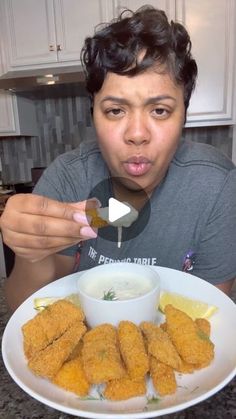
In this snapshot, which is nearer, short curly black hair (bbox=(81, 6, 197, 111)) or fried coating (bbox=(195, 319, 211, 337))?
fried coating (bbox=(195, 319, 211, 337))

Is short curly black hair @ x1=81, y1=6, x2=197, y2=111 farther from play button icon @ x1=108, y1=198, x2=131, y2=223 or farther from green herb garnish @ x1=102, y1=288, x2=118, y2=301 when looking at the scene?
green herb garnish @ x1=102, y1=288, x2=118, y2=301

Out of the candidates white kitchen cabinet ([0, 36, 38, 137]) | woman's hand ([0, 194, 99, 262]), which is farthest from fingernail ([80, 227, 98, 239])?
white kitchen cabinet ([0, 36, 38, 137])

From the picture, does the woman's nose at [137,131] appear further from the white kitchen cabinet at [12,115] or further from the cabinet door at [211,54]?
the white kitchen cabinet at [12,115]

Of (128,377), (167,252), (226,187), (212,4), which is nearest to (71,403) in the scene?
(128,377)

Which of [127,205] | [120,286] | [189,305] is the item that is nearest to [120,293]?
[120,286]

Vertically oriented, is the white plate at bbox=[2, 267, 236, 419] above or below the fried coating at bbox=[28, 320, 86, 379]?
below

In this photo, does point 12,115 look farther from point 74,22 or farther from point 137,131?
point 137,131

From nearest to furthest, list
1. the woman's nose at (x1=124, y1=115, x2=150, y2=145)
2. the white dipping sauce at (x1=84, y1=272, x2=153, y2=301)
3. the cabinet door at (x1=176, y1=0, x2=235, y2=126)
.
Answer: the white dipping sauce at (x1=84, y1=272, x2=153, y2=301) < the woman's nose at (x1=124, y1=115, x2=150, y2=145) < the cabinet door at (x1=176, y1=0, x2=235, y2=126)
